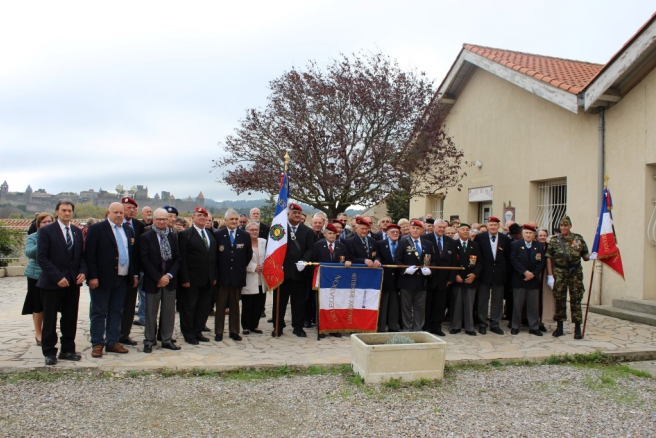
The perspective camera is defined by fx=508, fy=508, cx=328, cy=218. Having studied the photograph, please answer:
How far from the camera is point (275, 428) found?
168 inches

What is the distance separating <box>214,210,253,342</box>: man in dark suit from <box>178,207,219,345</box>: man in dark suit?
133 mm

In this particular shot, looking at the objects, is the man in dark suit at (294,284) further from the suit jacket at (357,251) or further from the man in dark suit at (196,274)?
the man in dark suit at (196,274)

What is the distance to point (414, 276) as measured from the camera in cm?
764

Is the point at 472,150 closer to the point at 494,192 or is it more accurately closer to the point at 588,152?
the point at 494,192

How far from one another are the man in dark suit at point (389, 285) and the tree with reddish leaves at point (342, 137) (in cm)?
461

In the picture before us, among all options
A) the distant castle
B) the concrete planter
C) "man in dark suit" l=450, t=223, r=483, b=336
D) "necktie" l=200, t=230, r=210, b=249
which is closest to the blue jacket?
"necktie" l=200, t=230, r=210, b=249

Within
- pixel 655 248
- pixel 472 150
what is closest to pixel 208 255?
pixel 655 248

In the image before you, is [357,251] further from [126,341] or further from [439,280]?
[126,341]

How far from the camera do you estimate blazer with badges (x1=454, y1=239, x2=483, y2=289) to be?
800 cm

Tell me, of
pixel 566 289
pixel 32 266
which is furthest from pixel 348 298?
pixel 32 266

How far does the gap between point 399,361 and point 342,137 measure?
25.2 feet

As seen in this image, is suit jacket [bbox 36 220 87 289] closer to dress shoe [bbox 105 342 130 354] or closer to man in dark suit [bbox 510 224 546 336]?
dress shoe [bbox 105 342 130 354]

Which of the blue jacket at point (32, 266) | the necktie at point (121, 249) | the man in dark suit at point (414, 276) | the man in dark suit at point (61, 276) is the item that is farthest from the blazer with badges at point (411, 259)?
the blue jacket at point (32, 266)

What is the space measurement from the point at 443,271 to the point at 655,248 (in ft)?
14.7
